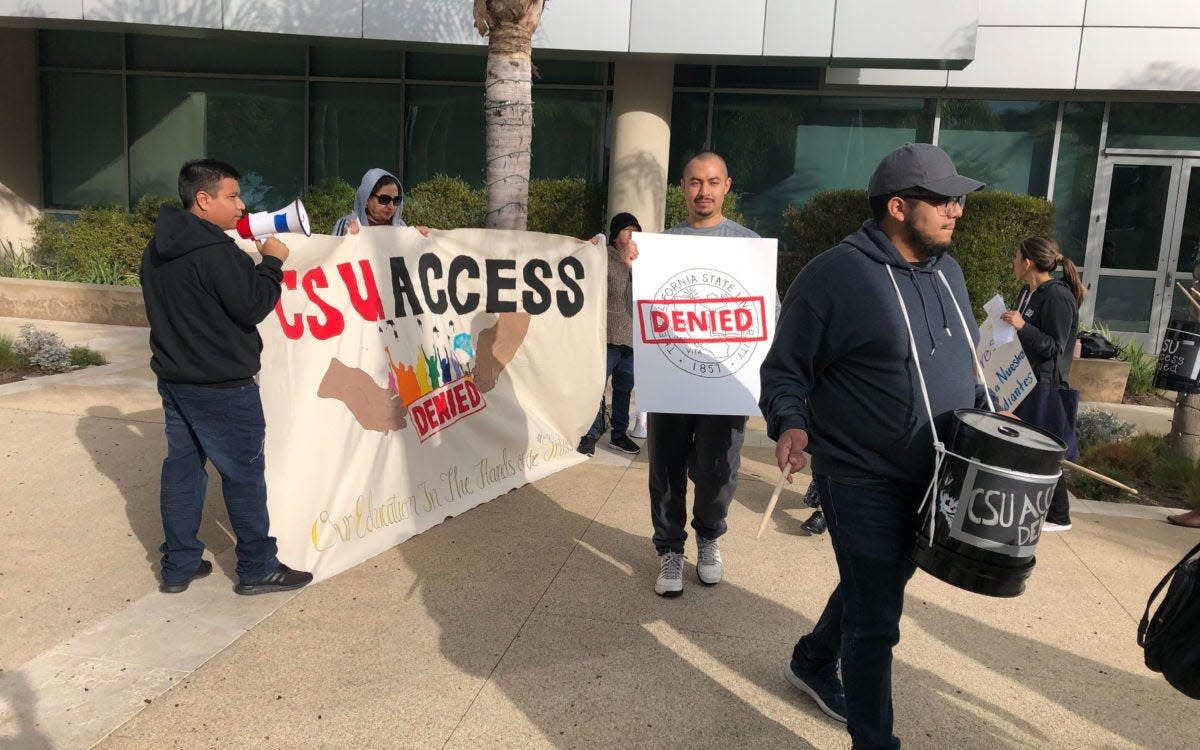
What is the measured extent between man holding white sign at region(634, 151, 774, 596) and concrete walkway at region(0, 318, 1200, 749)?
10.6 inches

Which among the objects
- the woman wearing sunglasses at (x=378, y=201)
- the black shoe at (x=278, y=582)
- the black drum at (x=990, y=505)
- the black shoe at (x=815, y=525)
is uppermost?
the woman wearing sunglasses at (x=378, y=201)

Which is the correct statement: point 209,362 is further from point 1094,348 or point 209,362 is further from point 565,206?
point 1094,348

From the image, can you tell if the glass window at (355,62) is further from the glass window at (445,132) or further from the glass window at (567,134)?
the glass window at (567,134)

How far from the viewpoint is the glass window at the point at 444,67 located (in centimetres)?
1323

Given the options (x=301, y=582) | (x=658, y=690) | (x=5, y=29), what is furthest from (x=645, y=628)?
(x=5, y=29)

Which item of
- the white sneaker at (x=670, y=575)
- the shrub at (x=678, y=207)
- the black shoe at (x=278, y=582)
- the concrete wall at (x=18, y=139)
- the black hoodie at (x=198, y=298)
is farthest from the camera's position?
the concrete wall at (x=18, y=139)

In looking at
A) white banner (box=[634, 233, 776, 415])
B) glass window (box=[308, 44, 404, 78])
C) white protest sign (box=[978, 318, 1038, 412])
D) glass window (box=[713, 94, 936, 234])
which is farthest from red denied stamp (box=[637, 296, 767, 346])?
glass window (box=[308, 44, 404, 78])

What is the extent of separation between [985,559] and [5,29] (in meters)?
16.9

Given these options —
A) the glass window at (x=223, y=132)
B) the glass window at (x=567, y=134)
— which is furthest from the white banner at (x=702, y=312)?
the glass window at (x=223, y=132)

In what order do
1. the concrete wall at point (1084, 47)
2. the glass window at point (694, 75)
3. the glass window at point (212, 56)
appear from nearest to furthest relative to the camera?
the concrete wall at point (1084, 47), the glass window at point (694, 75), the glass window at point (212, 56)

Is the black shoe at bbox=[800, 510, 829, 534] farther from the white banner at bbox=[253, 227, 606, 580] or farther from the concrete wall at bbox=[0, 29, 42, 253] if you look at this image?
the concrete wall at bbox=[0, 29, 42, 253]

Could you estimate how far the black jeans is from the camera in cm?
404

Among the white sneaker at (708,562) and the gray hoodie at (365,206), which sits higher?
the gray hoodie at (365,206)

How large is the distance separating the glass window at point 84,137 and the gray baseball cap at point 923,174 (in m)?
14.9
